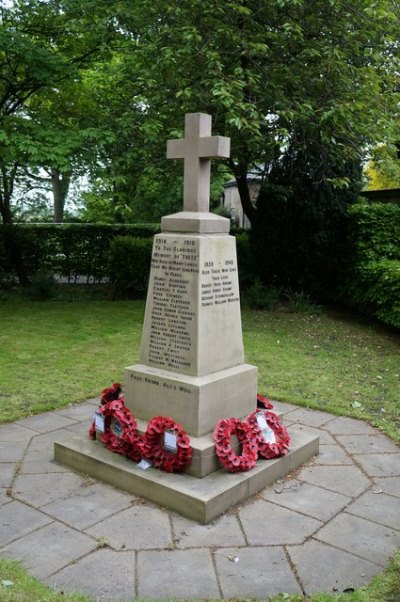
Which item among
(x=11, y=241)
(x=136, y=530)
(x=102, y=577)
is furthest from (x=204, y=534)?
(x=11, y=241)

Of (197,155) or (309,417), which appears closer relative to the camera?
(197,155)

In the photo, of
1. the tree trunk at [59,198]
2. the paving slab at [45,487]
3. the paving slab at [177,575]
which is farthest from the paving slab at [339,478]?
the tree trunk at [59,198]

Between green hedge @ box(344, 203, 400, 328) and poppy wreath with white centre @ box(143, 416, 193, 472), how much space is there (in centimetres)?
654

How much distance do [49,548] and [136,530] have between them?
535mm

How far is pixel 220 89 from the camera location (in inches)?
287

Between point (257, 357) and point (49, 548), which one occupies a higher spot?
point (257, 357)

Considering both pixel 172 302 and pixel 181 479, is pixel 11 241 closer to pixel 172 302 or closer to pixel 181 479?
pixel 172 302

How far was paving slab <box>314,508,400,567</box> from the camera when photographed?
324cm

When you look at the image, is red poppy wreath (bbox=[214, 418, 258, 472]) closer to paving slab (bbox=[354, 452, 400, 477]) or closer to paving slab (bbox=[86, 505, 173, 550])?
paving slab (bbox=[86, 505, 173, 550])

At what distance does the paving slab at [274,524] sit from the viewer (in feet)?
11.0

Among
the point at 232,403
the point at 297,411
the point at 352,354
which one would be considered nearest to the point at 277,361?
the point at 352,354

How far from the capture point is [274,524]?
11.6 feet

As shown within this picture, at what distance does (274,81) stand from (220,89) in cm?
177

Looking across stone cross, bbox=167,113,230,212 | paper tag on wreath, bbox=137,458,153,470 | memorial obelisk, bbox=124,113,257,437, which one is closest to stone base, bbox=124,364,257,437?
memorial obelisk, bbox=124,113,257,437
